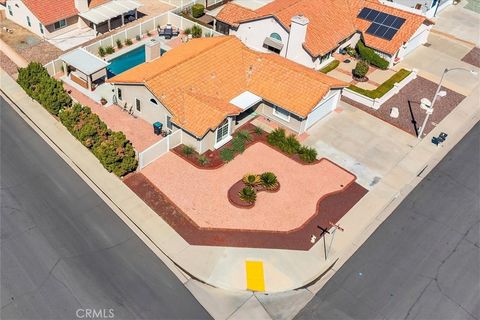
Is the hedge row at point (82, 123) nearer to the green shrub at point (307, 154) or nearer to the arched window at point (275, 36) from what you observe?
the green shrub at point (307, 154)

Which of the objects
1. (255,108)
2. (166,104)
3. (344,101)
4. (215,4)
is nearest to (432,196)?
(344,101)

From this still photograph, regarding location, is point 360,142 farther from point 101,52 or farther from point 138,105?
point 101,52

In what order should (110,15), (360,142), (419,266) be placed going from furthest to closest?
(110,15) < (360,142) < (419,266)

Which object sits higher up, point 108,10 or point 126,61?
point 108,10

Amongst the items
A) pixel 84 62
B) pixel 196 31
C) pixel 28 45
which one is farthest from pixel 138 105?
pixel 28 45

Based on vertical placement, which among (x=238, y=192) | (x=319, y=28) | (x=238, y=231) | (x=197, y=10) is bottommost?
(x=238, y=231)

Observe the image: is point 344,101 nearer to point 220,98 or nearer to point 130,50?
point 220,98

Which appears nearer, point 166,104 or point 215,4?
point 166,104
